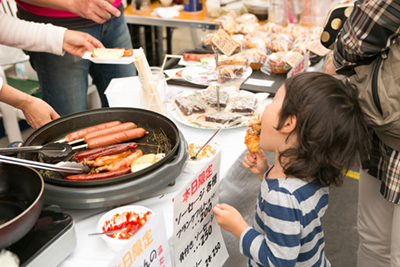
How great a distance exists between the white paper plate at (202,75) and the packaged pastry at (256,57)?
0.56 m

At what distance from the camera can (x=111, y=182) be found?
1.06 meters

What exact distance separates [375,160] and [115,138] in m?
1.08

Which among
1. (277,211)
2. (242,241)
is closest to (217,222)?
(242,241)

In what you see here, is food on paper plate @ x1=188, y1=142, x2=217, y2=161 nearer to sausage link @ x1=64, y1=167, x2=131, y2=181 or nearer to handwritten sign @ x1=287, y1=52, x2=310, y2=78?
sausage link @ x1=64, y1=167, x2=131, y2=181

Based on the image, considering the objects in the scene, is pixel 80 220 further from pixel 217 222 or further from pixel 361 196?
pixel 361 196

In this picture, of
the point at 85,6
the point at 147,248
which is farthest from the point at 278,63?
the point at 147,248

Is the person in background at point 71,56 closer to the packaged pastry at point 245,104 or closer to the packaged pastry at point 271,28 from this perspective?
the packaged pastry at point 245,104

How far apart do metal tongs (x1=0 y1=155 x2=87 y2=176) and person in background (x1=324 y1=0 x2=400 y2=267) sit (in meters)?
1.04

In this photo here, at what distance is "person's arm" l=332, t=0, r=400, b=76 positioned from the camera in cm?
110

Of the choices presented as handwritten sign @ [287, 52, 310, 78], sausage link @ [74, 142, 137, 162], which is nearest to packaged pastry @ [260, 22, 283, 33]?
handwritten sign @ [287, 52, 310, 78]

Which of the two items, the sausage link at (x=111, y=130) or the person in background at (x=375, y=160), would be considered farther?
the sausage link at (x=111, y=130)

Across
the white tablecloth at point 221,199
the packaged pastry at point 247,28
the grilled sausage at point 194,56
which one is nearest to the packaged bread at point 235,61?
the white tablecloth at point 221,199

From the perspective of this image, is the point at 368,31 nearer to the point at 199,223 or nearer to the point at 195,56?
the point at 199,223

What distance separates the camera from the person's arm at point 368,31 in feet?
3.62
